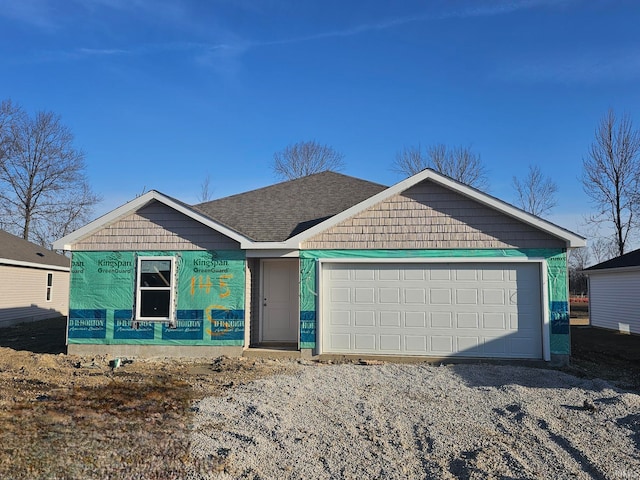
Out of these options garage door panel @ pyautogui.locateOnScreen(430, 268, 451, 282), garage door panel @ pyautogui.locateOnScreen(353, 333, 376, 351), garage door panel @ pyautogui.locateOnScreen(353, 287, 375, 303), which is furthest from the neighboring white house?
garage door panel @ pyautogui.locateOnScreen(353, 333, 376, 351)

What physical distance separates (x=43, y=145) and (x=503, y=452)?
38.7 metres

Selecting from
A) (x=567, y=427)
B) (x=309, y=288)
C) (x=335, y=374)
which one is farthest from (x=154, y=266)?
→ (x=567, y=427)

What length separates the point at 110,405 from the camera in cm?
693

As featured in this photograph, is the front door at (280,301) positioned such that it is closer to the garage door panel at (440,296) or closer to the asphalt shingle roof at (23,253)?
the garage door panel at (440,296)

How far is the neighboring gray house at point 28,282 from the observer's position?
1888 cm

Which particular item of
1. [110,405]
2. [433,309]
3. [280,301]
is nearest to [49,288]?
[280,301]

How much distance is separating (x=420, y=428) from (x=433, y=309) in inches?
196

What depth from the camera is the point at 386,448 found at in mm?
5262

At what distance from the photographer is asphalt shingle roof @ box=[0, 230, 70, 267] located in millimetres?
19231

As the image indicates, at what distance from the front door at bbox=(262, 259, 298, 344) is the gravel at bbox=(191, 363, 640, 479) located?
3161 mm

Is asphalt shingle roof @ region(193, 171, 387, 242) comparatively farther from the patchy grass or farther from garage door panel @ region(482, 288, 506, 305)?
garage door panel @ region(482, 288, 506, 305)

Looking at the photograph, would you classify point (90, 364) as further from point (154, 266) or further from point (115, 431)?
point (115, 431)

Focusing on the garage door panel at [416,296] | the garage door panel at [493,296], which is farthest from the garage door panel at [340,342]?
the garage door panel at [493,296]

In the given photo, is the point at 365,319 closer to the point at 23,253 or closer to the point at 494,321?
the point at 494,321
